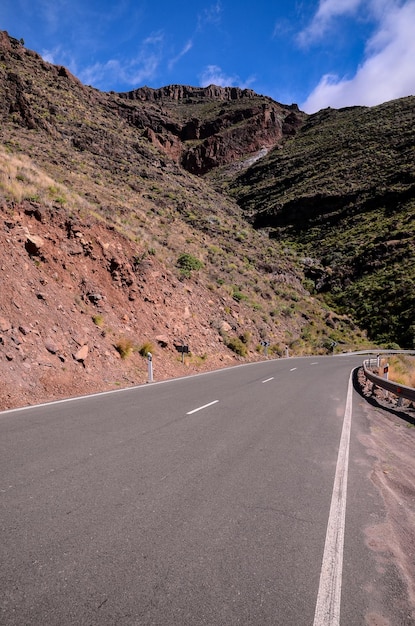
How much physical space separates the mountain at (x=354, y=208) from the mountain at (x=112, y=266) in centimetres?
249

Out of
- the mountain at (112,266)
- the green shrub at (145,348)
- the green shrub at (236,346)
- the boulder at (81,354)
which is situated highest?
the mountain at (112,266)

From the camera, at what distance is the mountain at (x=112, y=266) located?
12.2 metres

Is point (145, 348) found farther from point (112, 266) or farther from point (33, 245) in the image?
point (33, 245)

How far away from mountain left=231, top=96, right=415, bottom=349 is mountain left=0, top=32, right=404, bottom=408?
2490 mm

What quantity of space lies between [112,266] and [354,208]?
181ft

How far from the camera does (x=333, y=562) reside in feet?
10.0

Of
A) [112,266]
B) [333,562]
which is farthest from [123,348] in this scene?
[333,562]

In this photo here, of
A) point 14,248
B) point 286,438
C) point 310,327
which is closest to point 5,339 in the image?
point 14,248

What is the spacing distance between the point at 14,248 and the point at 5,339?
4.59 metres

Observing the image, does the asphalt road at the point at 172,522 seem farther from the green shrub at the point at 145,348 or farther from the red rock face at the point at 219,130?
the red rock face at the point at 219,130

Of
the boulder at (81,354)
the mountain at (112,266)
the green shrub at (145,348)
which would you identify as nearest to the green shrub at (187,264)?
the mountain at (112,266)

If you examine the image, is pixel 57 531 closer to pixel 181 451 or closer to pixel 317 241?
pixel 181 451

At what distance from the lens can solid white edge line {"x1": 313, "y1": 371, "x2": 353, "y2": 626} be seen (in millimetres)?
2470

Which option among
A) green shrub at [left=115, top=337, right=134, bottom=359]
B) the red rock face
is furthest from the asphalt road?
the red rock face
